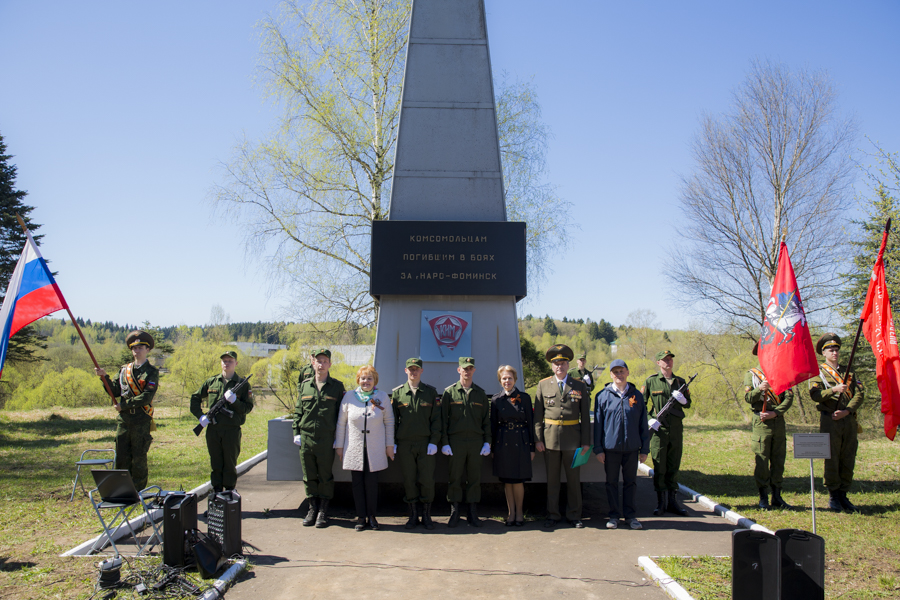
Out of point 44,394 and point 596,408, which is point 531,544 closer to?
point 596,408

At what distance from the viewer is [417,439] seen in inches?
240

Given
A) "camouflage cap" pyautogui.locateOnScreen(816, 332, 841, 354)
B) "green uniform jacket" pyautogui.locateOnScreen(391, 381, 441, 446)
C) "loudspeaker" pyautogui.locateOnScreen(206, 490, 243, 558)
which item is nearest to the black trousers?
"green uniform jacket" pyautogui.locateOnScreen(391, 381, 441, 446)

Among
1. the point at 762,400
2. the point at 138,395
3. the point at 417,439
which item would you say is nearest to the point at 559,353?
the point at 417,439

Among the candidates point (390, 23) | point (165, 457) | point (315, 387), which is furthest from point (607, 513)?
point (390, 23)

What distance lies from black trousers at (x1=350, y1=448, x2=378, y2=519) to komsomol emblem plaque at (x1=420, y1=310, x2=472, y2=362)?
1.81m

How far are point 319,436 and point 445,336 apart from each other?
203 cm

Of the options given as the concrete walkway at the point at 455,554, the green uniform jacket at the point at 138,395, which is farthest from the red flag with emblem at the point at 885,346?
the green uniform jacket at the point at 138,395

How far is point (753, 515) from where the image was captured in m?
6.27

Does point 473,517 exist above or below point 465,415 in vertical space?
below

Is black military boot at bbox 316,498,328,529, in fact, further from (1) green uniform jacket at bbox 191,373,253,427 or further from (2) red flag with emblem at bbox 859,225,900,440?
(2) red flag with emblem at bbox 859,225,900,440

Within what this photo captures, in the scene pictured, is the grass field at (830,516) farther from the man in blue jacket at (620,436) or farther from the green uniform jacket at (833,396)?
the man in blue jacket at (620,436)

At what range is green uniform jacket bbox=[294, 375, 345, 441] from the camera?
20.1 feet

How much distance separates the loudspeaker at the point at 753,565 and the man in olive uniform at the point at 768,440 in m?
3.51

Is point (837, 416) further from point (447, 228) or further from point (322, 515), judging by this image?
point (322, 515)
